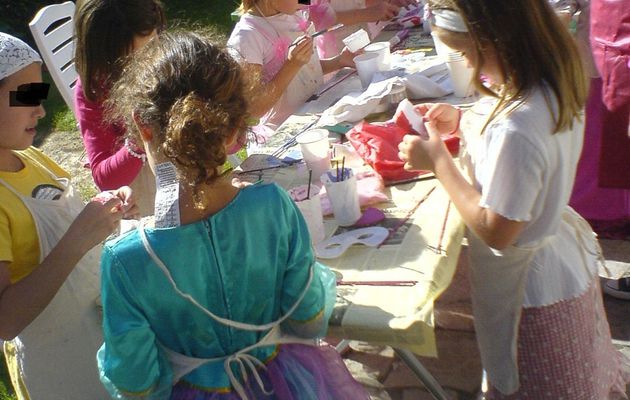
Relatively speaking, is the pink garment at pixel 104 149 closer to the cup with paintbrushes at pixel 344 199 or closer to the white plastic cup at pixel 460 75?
the cup with paintbrushes at pixel 344 199

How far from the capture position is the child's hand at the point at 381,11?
3.86 meters

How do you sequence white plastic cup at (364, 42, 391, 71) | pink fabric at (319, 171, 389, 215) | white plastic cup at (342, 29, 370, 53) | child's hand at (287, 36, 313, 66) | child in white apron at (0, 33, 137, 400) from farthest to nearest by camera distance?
white plastic cup at (342, 29, 370, 53), white plastic cup at (364, 42, 391, 71), child's hand at (287, 36, 313, 66), pink fabric at (319, 171, 389, 215), child in white apron at (0, 33, 137, 400)

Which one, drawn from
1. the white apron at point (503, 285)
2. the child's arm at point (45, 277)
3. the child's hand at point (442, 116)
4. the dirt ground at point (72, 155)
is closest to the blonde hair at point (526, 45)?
the white apron at point (503, 285)

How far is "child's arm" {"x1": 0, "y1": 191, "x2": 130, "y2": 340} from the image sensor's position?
66.6 inches

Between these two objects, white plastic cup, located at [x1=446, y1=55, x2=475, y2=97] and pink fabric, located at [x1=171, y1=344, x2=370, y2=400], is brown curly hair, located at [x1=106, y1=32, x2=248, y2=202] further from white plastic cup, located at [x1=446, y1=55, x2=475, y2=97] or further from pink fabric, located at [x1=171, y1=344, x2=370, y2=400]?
white plastic cup, located at [x1=446, y1=55, x2=475, y2=97]

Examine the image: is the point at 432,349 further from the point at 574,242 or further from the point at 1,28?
the point at 1,28

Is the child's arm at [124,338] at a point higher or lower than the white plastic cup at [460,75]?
higher

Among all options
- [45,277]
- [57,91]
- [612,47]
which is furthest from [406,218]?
[57,91]

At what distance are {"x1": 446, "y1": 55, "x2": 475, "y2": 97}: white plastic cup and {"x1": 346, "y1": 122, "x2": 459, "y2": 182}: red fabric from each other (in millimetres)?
425

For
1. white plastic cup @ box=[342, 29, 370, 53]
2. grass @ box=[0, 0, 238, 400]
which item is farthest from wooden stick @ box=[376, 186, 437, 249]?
grass @ box=[0, 0, 238, 400]

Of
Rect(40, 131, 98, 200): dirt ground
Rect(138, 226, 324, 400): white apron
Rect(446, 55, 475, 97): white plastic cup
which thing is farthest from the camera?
Rect(40, 131, 98, 200): dirt ground

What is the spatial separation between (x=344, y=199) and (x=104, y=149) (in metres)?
0.92

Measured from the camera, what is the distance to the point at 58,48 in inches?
148

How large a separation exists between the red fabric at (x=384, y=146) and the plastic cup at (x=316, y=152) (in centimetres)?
13
